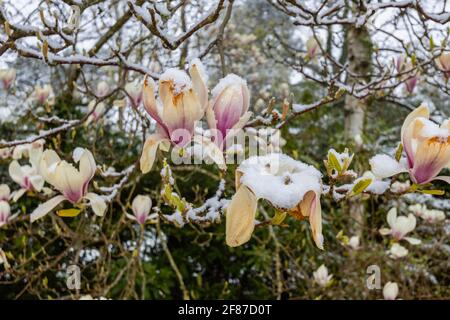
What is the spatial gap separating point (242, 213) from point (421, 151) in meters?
0.35

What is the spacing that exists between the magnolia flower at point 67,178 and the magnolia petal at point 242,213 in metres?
0.48

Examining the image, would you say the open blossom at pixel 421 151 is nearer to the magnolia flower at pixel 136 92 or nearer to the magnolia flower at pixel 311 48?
the magnolia flower at pixel 136 92

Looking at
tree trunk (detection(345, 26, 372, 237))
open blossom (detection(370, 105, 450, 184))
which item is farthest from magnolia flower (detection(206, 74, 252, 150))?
tree trunk (detection(345, 26, 372, 237))

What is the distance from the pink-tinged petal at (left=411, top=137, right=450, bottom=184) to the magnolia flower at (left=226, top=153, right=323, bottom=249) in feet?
0.72

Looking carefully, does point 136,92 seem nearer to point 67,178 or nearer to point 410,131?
point 67,178

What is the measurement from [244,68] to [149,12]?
568 centimetres

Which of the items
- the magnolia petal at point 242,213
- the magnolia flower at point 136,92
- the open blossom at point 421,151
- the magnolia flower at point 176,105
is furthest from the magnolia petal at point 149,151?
the magnolia flower at point 136,92

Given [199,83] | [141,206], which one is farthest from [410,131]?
[141,206]

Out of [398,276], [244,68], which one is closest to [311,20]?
[398,276]

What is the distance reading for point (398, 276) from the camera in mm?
3102

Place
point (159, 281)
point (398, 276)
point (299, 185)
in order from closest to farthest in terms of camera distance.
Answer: point (299, 185), point (398, 276), point (159, 281)

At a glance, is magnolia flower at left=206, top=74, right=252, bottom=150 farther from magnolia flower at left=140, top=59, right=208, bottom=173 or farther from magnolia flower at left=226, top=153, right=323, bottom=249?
magnolia flower at left=226, top=153, right=323, bottom=249

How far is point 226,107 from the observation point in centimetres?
85
